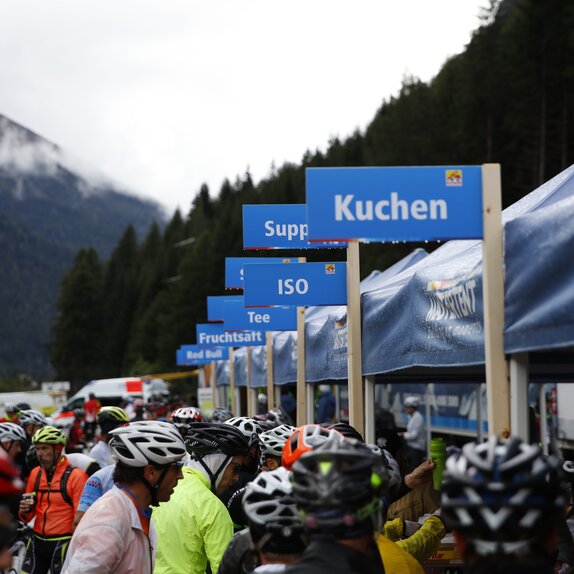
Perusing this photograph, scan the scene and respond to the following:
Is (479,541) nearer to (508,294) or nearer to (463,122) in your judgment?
(508,294)

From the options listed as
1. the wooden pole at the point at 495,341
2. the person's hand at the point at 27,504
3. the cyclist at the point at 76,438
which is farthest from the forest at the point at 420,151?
the wooden pole at the point at 495,341

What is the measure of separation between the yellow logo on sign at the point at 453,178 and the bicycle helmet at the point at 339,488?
239 centimetres

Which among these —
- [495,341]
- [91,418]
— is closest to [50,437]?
[495,341]

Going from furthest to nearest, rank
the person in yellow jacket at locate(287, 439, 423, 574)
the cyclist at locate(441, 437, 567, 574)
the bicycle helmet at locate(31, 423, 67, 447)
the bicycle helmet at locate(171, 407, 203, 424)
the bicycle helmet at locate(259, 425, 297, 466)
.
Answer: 1. the bicycle helmet at locate(171, 407, 203, 424)
2. the bicycle helmet at locate(31, 423, 67, 447)
3. the bicycle helmet at locate(259, 425, 297, 466)
4. the person in yellow jacket at locate(287, 439, 423, 574)
5. the cyclist at locate(441, 437, 567, 574)

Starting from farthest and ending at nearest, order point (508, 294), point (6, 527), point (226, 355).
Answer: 1. point (226, 355)
2. point (508, 294)
3. point (6, 527)

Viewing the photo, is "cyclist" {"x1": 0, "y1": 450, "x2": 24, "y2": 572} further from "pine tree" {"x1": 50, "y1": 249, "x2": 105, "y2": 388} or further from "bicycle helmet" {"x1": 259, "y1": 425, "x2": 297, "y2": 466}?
"pine tree" {"x1": 50, "y1": 249, "x2": 105, "y2": 388}

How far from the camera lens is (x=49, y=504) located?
29.1ft

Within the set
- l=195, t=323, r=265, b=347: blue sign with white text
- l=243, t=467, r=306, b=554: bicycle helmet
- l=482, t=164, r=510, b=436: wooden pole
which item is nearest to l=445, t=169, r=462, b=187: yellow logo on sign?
l=482, t=164, r=510, b=436: wooden pole

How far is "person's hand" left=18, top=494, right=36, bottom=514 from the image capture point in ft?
29.0

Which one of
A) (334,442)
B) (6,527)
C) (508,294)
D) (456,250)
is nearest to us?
(6,527)

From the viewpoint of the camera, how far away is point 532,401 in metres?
21.5

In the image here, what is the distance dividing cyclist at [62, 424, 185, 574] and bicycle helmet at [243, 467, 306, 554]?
114 centimetres

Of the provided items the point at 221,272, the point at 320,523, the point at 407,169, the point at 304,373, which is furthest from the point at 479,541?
the point at 221,272

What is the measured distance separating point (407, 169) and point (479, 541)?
297cm
